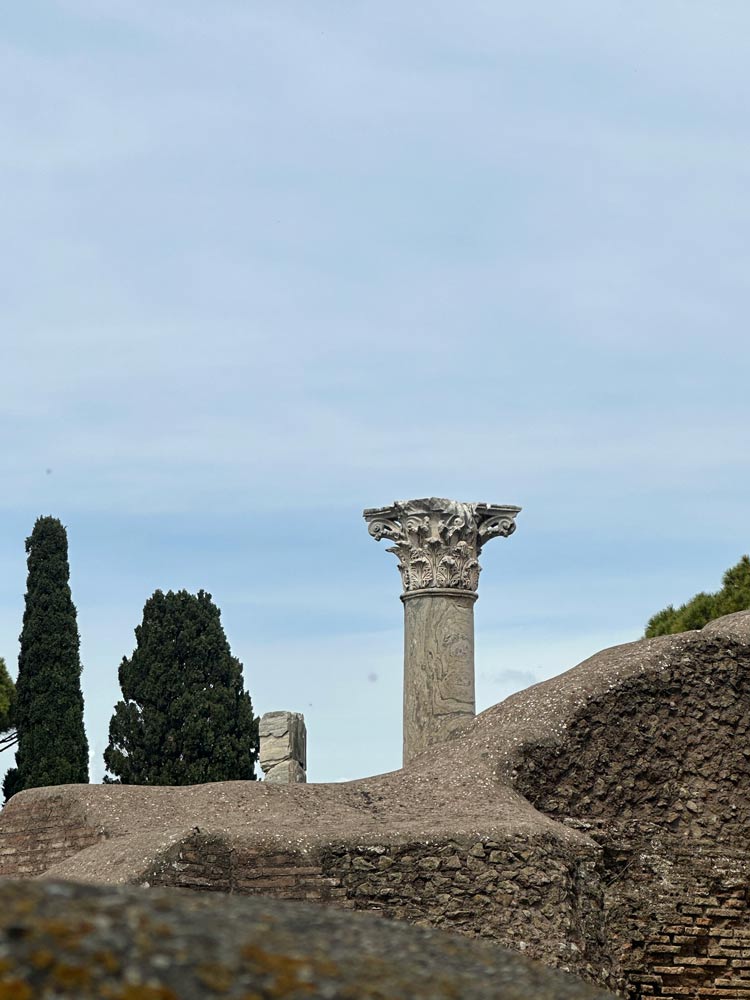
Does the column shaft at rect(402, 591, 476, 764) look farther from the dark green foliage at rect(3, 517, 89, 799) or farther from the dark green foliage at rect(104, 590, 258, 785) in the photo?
the dark green foliage at rect(3, 517, 89, 799)

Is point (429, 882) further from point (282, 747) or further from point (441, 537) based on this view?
point (282, 747)

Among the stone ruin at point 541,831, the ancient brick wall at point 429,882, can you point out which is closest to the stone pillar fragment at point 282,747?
the stone ruin at point 541,831

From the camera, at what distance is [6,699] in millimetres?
34969

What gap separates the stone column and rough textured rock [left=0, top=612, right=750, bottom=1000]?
10.2 ft

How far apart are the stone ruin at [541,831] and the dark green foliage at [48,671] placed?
18.1 metres

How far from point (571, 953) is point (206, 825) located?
268 centimetres

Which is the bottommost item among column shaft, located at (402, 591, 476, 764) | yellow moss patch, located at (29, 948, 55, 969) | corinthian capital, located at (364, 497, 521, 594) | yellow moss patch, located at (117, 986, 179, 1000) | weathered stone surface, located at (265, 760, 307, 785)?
yellow moss patch, located at (117, 986, 179, 1000)

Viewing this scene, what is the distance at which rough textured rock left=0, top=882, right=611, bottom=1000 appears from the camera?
9.02ft

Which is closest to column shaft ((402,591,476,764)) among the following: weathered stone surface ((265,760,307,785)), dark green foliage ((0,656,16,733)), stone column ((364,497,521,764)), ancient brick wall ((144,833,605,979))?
stone column ((364,497,521,764))

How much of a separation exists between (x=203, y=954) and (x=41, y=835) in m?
10.5

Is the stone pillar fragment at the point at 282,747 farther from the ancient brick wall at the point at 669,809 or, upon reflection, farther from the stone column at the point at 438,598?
the ancient brick wall at the point at 669,809

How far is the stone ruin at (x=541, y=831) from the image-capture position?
10.5m

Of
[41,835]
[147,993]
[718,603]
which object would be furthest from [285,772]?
[147,993]

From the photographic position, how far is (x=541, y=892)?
1067 centimetres
